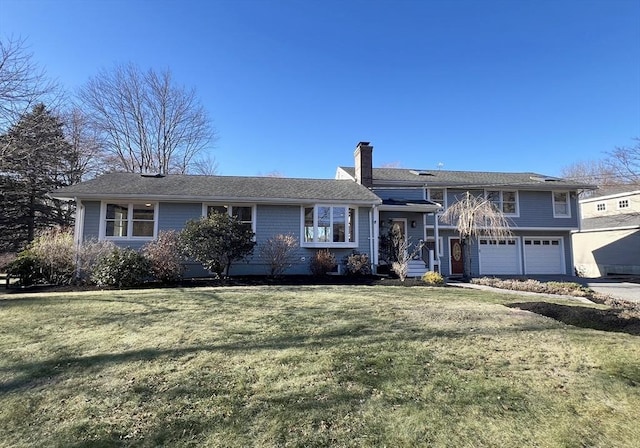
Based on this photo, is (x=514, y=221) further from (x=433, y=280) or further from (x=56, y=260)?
(x=56, y=260)

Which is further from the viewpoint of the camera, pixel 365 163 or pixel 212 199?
pixel 365 163

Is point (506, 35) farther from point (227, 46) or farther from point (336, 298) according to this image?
point (336, 298)

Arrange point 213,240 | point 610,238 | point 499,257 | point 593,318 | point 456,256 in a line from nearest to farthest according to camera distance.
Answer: point 593,318 < point 213,240 < point 456,256 < point 499,257 < point 610,238

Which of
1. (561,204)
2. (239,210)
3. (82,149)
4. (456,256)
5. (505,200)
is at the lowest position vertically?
(456,256)

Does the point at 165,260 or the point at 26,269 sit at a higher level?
the point at 165,260

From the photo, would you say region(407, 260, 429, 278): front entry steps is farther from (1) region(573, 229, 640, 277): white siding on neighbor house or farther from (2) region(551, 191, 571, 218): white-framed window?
(1) region(573, 229, 640, 277): white siding on neighbor house

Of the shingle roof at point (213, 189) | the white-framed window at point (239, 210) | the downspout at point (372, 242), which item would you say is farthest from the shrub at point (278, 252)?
the downspout at point (372, 242)

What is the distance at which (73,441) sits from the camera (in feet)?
9.19

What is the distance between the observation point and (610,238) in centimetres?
2417

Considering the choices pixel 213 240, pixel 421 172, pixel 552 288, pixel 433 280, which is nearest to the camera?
pixel 552 288

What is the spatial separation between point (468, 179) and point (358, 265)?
11.4 metres

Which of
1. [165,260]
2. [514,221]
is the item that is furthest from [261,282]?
[514,221]

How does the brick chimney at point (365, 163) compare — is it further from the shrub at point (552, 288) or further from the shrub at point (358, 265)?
the shrub at point (552, 288)

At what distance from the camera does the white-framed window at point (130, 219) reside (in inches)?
568
